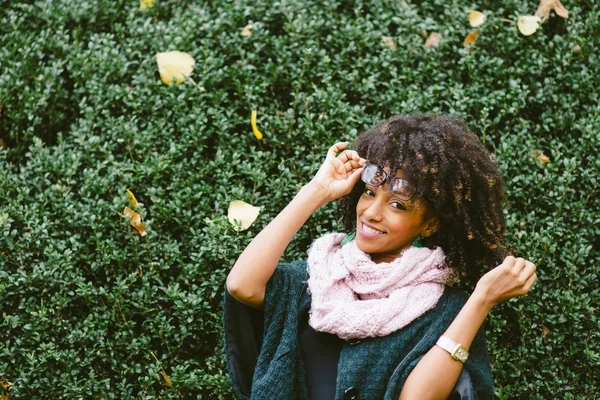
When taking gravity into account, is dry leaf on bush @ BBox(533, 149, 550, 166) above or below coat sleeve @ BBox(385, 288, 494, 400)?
below

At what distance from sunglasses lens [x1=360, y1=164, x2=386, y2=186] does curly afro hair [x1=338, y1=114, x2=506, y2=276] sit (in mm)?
27

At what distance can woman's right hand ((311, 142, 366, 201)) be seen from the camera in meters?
2.88

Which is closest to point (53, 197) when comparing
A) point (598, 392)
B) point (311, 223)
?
point (311, 223)

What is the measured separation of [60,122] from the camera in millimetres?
4293

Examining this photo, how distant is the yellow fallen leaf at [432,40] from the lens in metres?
4.36

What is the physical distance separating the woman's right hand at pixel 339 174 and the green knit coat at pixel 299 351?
1.18ft

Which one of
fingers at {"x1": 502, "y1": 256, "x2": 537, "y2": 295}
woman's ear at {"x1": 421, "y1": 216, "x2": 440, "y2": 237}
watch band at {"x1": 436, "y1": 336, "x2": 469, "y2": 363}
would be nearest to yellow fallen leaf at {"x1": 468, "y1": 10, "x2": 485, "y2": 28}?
woman's ear at {"x1": 421, "y1": 216, "x2": 440, "y2": 237}

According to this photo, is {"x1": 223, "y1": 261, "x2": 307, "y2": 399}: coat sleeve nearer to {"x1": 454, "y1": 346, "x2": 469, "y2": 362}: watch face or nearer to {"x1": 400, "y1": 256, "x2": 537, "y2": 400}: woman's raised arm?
{"x1": 400, "y1": 256, "x2": 537, "y2": 400}: woman's raised arm

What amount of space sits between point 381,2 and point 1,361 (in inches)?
121

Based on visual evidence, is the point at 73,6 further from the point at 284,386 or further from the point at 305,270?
the point at 284,386

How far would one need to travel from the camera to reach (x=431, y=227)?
113 inches

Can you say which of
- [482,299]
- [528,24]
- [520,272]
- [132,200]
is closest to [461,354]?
[482,299]

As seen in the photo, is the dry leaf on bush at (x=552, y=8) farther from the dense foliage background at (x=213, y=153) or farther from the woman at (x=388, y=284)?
the woman at (x=388, y=284)

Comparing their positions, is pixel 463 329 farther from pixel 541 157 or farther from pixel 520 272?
pixel 541 157
